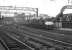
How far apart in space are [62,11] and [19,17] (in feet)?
194

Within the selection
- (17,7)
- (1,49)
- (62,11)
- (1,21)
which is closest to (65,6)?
(62,11)

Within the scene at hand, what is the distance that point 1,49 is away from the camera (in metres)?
12.9

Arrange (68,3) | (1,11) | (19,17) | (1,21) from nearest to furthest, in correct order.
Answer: (68,3) < (1,11) < (1,21) < (19,17)

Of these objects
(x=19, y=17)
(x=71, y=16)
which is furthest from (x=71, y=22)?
(x=19, y=17)

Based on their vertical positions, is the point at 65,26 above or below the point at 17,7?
below

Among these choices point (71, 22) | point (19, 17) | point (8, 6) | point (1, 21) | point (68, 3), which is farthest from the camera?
point (19, 17)

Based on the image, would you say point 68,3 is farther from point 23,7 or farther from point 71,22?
point 23,7

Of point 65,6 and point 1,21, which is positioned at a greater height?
point 65,6

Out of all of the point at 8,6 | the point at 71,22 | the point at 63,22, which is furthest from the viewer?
the point at 8,6

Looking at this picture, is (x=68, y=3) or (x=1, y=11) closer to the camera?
(x=68, y=3)

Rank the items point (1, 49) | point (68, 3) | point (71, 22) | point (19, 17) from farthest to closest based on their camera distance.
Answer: point (19, 17), point (68, 3), point (71, 22), point (1, 49)

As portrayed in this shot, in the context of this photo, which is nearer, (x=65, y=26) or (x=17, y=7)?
(x=65, y=26)

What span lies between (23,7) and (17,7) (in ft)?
11.1

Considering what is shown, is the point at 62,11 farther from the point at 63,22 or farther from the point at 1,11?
the point at 1,11
